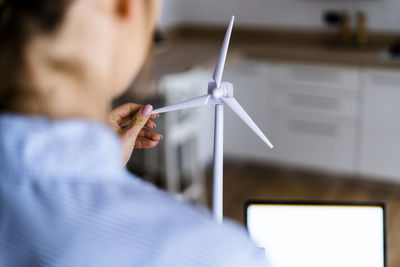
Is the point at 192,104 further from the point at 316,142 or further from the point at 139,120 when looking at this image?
the point at 316,142

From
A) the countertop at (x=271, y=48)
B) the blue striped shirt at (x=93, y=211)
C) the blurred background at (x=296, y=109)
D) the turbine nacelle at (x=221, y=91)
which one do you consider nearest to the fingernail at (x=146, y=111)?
the turbine nacelle at (x=221, y=91)

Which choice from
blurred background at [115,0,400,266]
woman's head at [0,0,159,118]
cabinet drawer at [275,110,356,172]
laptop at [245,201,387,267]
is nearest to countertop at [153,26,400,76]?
blurred background at [115,0,400,266]

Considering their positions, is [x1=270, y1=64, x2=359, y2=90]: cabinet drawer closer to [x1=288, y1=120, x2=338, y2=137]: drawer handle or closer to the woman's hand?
[x1=288, y1=120, x2=338, y2=137]: drawer handle

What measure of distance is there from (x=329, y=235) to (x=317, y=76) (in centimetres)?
271

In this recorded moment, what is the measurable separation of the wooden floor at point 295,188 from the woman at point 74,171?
9.06ft

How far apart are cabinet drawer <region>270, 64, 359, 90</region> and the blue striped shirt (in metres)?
3.22

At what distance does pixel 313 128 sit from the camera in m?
3.75

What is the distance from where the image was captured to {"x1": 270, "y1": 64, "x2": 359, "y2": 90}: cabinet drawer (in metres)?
3.52

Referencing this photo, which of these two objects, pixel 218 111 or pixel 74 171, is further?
pixel 218 111

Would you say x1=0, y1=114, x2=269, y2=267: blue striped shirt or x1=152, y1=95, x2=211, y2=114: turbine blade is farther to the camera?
x1=152, y1=95, x2=211, y2=114: turbine blade

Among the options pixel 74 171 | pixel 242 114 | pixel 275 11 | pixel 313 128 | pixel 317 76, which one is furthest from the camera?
pixel 275 11

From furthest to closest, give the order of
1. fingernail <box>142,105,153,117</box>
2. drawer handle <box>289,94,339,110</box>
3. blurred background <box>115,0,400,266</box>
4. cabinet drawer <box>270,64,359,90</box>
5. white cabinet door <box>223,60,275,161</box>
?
white cabinet door <box>223,60,275,161</box>
drawer handle <box>289,94,339,110</box>
cabinet drawer <box>270,64,359,90</box>
blurred background <box>115,0,400,266</box>
fingernail <box>142,105,153,117</box>

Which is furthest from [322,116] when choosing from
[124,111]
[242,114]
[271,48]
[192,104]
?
[124,111]

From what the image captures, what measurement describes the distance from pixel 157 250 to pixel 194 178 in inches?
118
